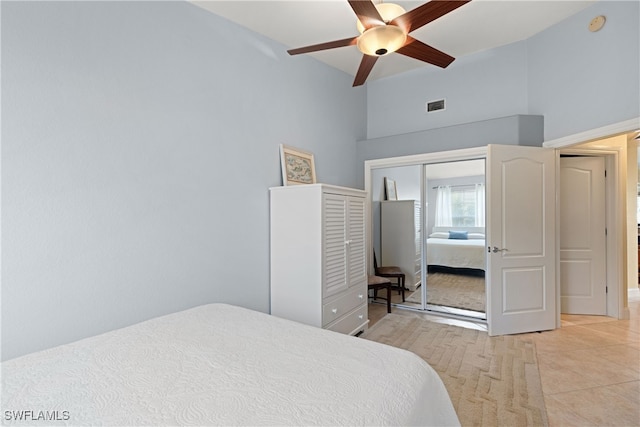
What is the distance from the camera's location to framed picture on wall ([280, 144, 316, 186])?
3.04 meters

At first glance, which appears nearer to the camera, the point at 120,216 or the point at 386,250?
the point at 120,216

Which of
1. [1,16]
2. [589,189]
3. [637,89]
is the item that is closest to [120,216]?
[1,16]

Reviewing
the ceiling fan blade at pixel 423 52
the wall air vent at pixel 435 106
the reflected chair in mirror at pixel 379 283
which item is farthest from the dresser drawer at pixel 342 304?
the wall air vent at pixel 435 106

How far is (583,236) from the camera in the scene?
370 cm

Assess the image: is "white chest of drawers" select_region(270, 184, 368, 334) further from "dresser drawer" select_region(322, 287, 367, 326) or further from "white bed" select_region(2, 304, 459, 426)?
"white bed" select_region(2, 304, 459, 426)

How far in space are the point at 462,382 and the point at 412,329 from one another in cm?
106

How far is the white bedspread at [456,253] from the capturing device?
352 centimetres

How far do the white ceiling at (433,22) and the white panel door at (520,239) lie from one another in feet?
3.89

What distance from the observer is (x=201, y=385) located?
1071mm

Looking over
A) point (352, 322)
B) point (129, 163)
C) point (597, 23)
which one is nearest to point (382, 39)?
point (129, 163)

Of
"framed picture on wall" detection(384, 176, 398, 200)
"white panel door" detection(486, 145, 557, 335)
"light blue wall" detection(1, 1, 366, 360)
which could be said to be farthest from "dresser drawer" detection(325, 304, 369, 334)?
"framed picture on wall" detection(384, 176, 398, 200)

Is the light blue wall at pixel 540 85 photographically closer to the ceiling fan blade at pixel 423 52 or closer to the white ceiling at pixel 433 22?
the white ceiling at pixel 433 22

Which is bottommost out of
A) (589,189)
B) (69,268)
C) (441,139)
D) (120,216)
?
→ (69,268)

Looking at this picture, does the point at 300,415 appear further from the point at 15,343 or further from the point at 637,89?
the point at 637,89
